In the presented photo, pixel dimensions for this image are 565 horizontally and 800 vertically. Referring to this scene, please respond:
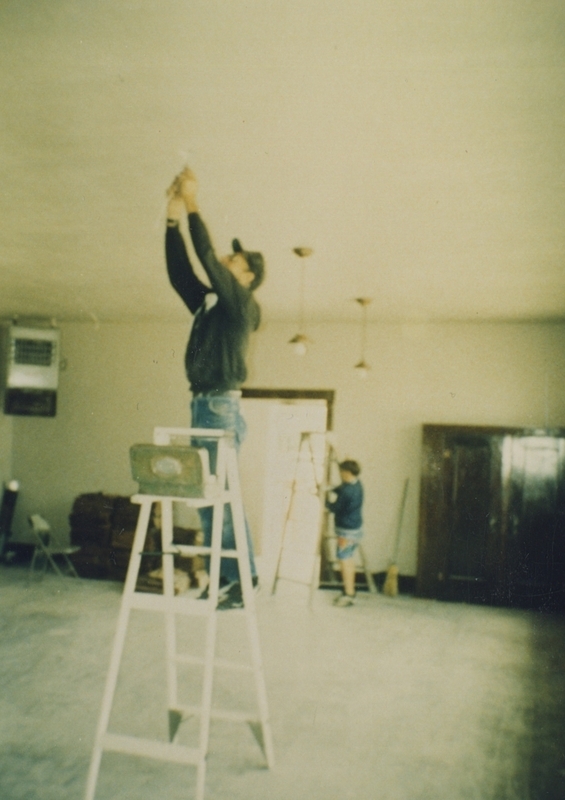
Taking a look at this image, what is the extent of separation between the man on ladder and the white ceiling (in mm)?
568

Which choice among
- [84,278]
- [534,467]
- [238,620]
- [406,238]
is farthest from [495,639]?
[84,278]

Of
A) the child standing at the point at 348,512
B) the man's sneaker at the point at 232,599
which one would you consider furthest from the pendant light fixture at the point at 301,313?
the man's sneaker at the point at 232,599

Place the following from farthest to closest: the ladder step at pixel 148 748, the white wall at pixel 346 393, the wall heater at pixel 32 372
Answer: the wall heater at pixel 32 372
the white wall at pixel 346 393
the ladder step at pixel 148 748

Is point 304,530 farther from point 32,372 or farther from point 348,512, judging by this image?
point 32,372

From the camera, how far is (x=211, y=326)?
2.60m

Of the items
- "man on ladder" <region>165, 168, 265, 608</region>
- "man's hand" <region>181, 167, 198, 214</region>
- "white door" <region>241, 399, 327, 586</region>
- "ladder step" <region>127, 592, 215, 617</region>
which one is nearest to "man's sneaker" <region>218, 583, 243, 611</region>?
"man on ladder" <region>165, 168, 265, 608</region>

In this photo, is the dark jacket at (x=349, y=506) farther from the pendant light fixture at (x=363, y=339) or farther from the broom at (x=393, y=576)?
the pendant light fixture at (x=363, y=339)

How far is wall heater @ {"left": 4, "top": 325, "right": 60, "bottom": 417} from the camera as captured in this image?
7531 millimetres

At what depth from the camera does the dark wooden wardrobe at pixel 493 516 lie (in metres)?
6.35

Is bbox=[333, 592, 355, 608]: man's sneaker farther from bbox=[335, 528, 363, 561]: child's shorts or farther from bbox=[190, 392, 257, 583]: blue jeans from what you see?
bbox=[190, 392, 257, 583]: blue jeans

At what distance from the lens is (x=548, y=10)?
191 centimetres

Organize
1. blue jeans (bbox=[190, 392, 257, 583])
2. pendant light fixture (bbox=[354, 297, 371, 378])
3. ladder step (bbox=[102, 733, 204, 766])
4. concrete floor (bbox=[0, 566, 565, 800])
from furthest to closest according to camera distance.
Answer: pendant light fixture (bbox=[354, 297, 371, 378])
concrete floor (bbox=[0, 566, 565, 800])
blue jeans (bbox=[190, 392, 257, 583])
ladder step (bbox=[102, 733, 204, 766])

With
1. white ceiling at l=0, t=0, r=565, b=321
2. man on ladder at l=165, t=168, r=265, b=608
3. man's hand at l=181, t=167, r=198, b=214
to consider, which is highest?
white ceiling at l=0, t=0, r=565, b=321

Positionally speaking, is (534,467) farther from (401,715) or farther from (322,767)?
(322,767)
